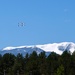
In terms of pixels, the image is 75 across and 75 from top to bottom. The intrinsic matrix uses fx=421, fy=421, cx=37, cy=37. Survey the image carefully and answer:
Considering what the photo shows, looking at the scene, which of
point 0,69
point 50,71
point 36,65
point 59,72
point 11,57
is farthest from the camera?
point 11,57

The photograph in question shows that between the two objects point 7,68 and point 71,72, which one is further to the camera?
point 7,68

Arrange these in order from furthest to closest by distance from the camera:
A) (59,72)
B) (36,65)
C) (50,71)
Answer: (36,65) < (50,71) < (59,72)

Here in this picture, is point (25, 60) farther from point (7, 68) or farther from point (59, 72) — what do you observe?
point (59, 72)

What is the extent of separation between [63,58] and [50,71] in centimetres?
595

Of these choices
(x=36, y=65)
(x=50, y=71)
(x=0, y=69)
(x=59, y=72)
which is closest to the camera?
(x=59, y=72)

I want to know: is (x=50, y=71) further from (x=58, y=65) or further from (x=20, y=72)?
(x=20, y=72)

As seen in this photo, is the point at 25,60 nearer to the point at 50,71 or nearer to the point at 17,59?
the point at 17,59

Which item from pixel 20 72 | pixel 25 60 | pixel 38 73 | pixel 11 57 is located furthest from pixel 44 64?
pixel 11 57

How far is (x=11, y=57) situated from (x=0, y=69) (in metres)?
13.4

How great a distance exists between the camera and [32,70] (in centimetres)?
13038

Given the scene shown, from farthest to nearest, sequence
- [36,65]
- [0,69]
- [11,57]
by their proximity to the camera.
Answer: [11,57] → [0,69] → [36,65]

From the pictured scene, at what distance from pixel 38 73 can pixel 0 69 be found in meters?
21.6

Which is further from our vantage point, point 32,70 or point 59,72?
point 32,70

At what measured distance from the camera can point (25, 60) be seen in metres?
152
